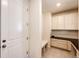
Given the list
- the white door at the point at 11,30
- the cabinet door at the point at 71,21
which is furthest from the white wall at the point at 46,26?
the white door at the point at 11,30

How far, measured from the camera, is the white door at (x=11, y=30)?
4.87ft

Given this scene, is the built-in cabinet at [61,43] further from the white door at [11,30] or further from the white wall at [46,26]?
the white door at [11,30]

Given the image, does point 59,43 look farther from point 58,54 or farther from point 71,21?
point 71,21

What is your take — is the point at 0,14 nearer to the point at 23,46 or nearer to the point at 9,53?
the point at 9,53

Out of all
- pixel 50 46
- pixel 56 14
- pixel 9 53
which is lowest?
pixel 50 46

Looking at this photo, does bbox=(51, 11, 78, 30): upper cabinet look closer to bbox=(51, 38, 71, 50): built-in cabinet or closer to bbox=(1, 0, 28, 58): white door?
bbox=(51, 38, 71, 50): built-in cabinet

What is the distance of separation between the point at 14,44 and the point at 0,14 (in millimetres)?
827

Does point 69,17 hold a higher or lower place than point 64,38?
higher

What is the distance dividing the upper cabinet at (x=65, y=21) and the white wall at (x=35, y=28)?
2230 millimetres

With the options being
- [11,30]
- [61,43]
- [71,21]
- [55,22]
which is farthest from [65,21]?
[11,30]

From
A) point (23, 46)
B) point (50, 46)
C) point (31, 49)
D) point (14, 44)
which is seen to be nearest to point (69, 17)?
point (50, 46)

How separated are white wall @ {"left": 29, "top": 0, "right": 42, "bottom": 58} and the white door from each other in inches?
15.9

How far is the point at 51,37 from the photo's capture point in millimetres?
4785

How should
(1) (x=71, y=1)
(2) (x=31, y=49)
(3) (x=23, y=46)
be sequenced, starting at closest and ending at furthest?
(3) (x=23, y=46), (2) (x=31, y=49), (1) (x=71, y=1)
